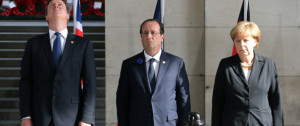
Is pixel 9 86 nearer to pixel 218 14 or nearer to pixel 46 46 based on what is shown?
pixel 218 14

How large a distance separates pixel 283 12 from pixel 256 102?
146 inches

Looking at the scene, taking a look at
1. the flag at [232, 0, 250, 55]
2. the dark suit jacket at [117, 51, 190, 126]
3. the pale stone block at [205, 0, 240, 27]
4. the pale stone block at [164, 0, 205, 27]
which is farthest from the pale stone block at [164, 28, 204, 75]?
the dark suit jacket at [117, 51, 190, 126]

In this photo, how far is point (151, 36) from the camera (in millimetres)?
4613

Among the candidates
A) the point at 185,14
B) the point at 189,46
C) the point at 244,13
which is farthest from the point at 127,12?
the point at 244,13

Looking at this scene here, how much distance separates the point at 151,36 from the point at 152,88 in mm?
549

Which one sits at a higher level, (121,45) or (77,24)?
(77,24)

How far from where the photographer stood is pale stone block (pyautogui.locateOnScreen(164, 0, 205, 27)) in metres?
8.05

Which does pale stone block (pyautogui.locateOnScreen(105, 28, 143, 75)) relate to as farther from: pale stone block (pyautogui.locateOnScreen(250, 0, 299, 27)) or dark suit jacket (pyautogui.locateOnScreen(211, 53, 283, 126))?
dark suit jacket (pyautogui.locateOnScreen(211, 53, 283, 126))

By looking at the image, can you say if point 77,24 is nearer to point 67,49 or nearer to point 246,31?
point 67,49

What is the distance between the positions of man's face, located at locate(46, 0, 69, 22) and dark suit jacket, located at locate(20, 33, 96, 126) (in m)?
0.26

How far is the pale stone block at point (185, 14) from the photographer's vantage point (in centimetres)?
805

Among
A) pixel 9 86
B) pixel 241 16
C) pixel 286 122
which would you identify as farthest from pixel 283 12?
pixel 9 86

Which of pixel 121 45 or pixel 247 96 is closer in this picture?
pixel 247 96

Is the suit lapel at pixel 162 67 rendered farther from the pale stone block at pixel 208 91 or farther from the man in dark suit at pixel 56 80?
the pale stone block at pixel 208 91
